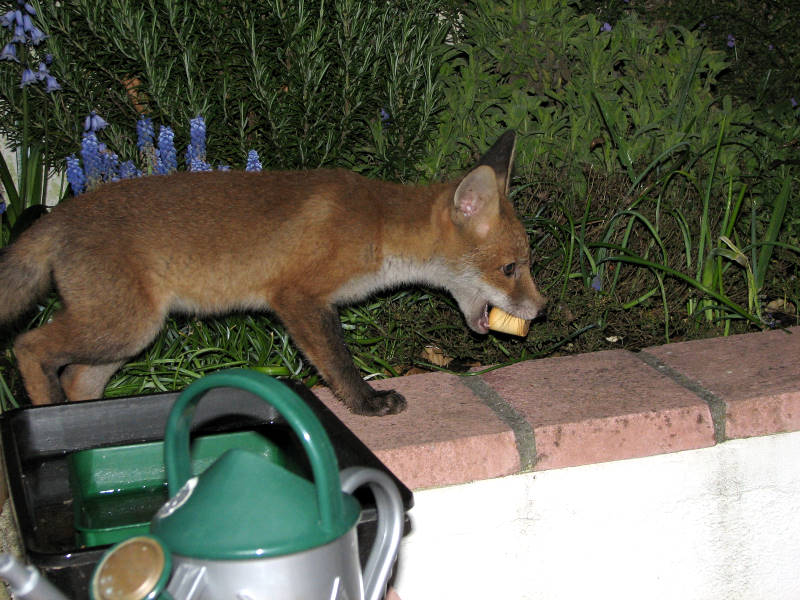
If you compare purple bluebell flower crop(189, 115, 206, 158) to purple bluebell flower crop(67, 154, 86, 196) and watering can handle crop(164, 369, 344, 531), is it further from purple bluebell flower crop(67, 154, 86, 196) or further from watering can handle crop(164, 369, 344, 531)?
watering can handle crop(164, 369, 344, 531)

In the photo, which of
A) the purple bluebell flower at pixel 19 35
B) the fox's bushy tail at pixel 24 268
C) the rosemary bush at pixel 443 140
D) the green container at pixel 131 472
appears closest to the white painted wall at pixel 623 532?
the green container at pixel 131 472

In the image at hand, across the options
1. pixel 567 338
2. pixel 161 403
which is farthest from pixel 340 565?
pixel 567 338

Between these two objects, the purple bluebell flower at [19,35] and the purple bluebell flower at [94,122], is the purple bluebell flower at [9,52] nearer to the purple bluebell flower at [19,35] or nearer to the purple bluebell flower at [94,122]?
the purple bluebell flower at [19,35]

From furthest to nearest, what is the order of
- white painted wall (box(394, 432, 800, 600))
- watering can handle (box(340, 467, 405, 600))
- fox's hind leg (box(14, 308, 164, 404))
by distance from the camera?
1. fox's hind leg (box(14, 308, 164, 404))
2. white painted wall (box(394, 432, 800, 600))
3. watering can handle (box(340, 467, 405, 600))

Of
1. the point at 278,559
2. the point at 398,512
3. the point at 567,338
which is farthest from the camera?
the point at 567,338

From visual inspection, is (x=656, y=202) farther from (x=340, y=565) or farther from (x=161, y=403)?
(x=340, y=565)

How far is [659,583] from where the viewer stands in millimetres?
3469

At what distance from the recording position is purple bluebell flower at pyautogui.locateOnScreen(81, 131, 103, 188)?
4133 millimetres

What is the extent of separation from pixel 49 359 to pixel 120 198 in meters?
0.71

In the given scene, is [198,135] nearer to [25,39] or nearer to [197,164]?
[197,164]

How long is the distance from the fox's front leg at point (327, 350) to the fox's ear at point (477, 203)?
767 millimetres

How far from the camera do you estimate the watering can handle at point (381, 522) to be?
1747 millimetres

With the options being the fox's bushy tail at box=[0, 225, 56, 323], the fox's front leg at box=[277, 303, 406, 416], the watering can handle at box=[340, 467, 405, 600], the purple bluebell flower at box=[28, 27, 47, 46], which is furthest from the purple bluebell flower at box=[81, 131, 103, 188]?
the watering can handle at box=[340, 467, 405, 600]

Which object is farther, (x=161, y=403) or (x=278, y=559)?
(x=161, y=403)
